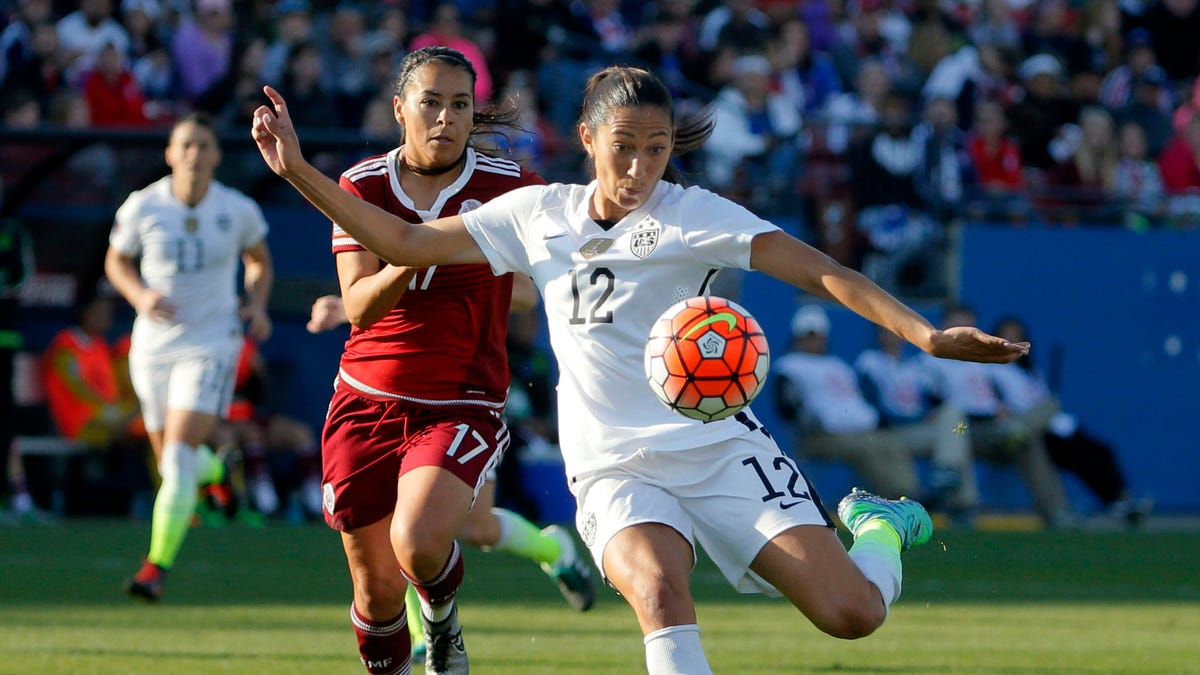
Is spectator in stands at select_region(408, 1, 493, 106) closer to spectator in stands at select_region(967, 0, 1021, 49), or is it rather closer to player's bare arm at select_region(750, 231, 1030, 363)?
spectator in stands at select_region(967, 0, 1021, 49)

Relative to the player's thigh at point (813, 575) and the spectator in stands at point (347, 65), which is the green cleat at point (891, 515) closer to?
the player's thigh at point (813, 575)

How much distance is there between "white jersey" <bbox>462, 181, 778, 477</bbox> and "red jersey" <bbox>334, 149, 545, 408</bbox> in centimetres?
93

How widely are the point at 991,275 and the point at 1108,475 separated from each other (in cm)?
212

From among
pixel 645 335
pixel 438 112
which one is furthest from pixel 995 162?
pixel 645 335

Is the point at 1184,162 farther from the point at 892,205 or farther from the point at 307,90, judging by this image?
the point at 307,90

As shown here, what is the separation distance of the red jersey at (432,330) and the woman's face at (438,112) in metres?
0.13

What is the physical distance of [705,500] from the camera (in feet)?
17.7

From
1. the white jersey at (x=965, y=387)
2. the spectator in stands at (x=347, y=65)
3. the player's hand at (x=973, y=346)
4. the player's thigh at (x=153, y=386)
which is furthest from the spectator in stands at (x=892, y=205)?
the player's hand at (x=973, y=346)

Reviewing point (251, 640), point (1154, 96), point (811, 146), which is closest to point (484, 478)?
point (251, 640)

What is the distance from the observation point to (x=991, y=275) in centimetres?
1711

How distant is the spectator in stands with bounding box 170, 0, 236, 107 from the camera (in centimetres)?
1606

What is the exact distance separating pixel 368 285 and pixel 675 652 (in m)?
1.63

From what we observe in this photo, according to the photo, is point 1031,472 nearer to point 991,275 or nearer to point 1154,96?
point 991,275

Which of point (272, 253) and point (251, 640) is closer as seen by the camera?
point (251, 640)
